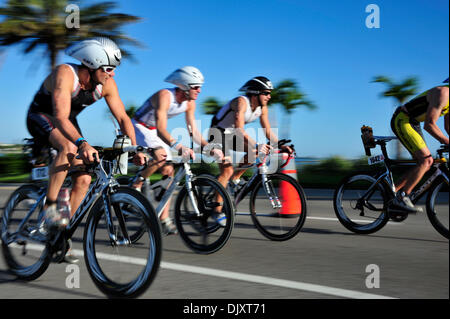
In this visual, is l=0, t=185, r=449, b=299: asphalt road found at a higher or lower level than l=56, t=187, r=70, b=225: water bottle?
lower

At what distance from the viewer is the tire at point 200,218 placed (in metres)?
5.51

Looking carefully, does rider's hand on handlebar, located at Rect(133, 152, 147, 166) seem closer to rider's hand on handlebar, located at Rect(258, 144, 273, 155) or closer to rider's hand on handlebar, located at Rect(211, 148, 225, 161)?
rider's hand on handlebar, located at Rect(211, 148, 225, 161)

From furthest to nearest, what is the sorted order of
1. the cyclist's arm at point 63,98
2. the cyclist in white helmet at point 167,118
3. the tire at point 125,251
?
the cyclist in white helmet at point 167,118
the cyclist's arm at point 63,98
the tire at point 125,251

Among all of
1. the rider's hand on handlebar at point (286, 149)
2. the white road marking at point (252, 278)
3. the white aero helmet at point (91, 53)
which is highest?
the white aero helmet at point (91, 53)

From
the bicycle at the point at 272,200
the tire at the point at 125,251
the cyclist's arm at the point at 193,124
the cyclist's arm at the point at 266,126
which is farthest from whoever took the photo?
the cyclist's arm at the point at 266,126

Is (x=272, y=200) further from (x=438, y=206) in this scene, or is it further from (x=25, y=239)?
(x=25, y=239)

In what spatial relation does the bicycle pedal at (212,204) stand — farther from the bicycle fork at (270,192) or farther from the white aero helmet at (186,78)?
the white aero helmet at (186,78)

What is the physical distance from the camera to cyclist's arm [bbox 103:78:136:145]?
4.61 meters

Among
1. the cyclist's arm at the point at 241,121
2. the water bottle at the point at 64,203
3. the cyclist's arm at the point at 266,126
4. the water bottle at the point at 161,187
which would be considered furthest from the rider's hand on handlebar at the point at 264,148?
the water bottle at the point at 64,203

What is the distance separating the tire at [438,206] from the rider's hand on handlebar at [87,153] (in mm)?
4085

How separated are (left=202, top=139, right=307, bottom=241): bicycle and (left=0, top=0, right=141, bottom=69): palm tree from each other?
60.6 feet

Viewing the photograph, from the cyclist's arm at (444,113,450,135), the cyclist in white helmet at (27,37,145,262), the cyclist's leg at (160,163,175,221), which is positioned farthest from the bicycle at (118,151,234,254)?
the cyclist's arm at (444,113,450,135)
